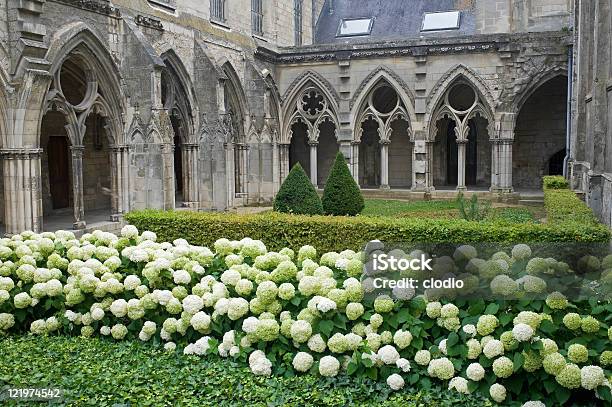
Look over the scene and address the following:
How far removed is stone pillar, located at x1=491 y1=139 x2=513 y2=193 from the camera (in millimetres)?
19266

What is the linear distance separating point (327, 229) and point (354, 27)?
52.4 ft

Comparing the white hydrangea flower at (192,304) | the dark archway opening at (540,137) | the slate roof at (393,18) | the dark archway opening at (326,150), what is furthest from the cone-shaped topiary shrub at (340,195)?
the dark archway opening at (540,137)

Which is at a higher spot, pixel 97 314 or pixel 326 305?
pixel 326 305

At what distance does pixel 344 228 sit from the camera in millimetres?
8891

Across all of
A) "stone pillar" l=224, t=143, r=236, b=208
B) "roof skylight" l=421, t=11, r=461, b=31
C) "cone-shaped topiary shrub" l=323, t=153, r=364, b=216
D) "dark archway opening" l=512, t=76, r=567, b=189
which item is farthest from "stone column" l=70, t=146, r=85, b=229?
"dark archway opening" l=512, t=76, r=567, b=189

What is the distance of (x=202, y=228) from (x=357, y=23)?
16.1 meters

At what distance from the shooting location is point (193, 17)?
16234 mm

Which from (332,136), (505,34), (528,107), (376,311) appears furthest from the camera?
(332,136)

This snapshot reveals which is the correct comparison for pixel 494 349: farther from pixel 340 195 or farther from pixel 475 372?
pixel 340 195

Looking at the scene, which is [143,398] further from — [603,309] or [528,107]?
[528,107]

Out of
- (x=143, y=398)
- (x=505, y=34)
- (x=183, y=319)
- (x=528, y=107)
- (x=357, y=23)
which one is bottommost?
(x=143, y=398)

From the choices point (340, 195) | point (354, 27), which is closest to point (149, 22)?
point (340, 195)

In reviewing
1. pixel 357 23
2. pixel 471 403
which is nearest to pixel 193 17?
pixel 357 23

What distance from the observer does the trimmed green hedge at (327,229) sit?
779 cm
